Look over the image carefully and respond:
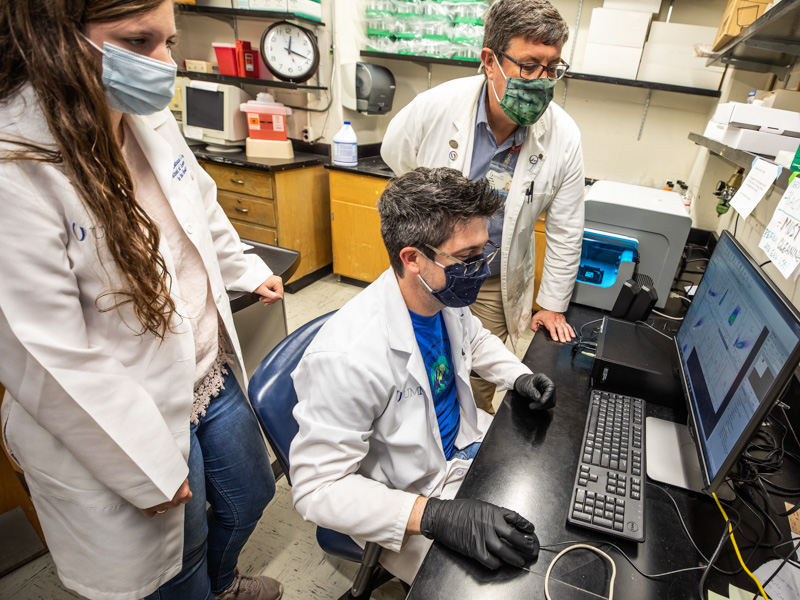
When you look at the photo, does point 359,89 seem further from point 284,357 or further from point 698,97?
point 284,357

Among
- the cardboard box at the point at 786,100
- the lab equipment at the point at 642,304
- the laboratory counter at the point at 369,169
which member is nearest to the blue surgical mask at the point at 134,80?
the lab equipment at the point at 642,304

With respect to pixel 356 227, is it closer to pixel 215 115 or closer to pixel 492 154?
pixel 215 115

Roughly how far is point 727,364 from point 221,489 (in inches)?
43.9

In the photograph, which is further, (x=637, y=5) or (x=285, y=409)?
(x=637, y=5)

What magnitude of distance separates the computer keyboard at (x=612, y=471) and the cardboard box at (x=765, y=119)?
775mm

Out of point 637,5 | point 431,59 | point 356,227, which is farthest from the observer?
point 356,227

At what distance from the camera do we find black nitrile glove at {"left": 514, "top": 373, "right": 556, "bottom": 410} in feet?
3.27

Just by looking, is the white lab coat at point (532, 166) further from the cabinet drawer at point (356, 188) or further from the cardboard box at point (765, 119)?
the cabinet drawer at point (356, 188)

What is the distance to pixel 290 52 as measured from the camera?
287 centimetres

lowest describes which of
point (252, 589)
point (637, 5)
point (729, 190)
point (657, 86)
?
point (252, 589)

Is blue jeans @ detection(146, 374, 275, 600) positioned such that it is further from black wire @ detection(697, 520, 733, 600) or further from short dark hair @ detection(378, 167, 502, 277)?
black wire @ detection(697, 520, 733, 600)

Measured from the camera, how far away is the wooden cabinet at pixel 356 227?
2.90 metres

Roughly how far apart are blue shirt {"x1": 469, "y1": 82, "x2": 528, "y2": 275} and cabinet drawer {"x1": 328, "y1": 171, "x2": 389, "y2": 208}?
51.5 inches

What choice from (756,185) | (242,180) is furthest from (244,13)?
(756,185)
